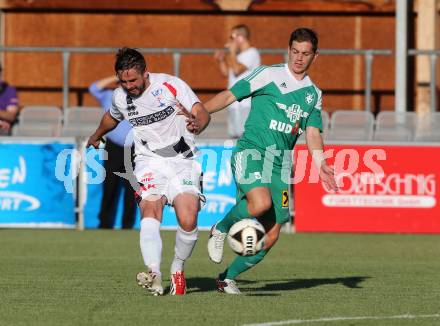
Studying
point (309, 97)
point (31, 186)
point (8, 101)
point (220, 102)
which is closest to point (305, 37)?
point (309, 97)

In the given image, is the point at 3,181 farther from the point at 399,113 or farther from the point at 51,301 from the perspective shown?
the point at 51,301

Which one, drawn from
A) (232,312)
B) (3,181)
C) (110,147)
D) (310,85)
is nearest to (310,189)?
(110,147)

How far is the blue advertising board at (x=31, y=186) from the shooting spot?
1681cm

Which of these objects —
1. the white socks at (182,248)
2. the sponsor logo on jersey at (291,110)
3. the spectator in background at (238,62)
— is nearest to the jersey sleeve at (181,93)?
the sponsor logo on jersey at (291,110)

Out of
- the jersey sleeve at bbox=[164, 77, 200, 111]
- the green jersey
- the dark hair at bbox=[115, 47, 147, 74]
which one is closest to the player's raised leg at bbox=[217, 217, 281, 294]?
the green jersey

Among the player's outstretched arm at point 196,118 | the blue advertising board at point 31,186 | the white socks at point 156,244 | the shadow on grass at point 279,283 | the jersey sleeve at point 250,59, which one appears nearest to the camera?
the player's outstretched arm at point 196,118

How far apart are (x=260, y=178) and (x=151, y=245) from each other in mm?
981

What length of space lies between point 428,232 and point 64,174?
4.94m

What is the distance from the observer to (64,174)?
664 inches

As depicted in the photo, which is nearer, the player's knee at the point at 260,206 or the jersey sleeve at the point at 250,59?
the player's knee at the point at 260,206

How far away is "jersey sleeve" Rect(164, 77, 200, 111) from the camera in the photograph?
9.64 metres

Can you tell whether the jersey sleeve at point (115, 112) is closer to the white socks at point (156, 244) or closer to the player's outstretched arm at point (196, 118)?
the player's outstretched arm at point (196, 118)

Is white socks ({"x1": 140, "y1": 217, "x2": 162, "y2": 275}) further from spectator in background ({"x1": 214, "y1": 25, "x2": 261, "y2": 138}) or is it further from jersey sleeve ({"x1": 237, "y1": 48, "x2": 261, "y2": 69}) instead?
jersey sleeve ({"x1": 237, "y1": 48, "x2": 261, "y2": 69})

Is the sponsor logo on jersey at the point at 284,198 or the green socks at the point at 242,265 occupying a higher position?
the sponsor logo on jersey at the point at 284,198
